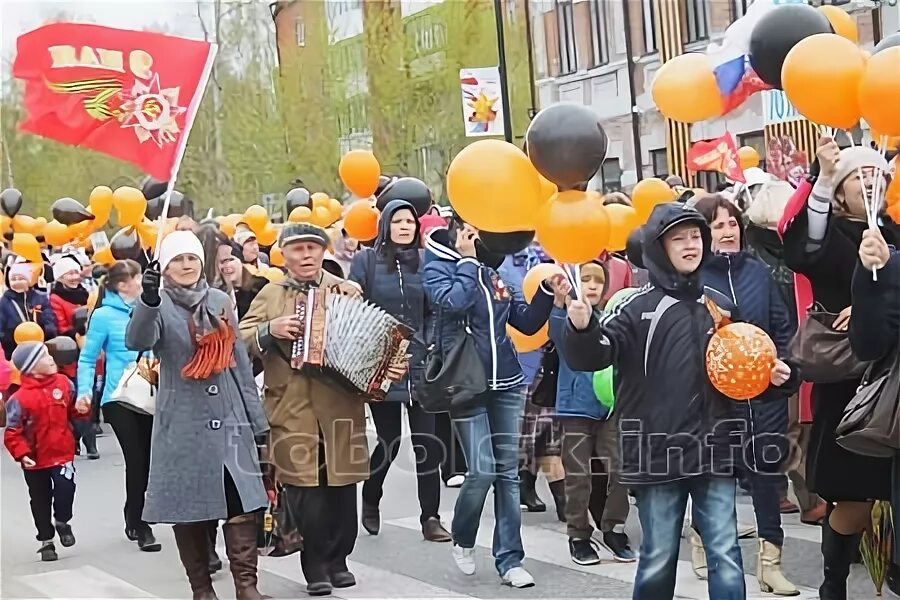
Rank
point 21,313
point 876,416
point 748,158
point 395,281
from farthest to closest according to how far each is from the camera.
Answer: point 21,313 → point 748,158 → point 395,281 → point 876,416

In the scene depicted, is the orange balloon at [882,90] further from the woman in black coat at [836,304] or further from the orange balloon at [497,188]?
the orange balloon at [497,188]

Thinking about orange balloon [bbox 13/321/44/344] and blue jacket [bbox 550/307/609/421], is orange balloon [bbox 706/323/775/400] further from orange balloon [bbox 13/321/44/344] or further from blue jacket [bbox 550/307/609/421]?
orange balloon [bbox 13/321/44/344]

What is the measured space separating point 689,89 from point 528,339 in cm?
183

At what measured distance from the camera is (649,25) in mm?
24562

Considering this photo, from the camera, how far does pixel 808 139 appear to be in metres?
19.5

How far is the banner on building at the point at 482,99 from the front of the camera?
19000mm

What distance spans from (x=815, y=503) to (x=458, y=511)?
2180mm

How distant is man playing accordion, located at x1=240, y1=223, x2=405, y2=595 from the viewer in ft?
21.1

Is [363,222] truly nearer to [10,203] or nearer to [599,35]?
[10,203]

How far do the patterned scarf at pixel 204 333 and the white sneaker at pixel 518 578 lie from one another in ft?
5.86

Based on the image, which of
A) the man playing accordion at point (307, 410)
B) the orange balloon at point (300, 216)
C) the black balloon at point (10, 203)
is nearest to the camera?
the man playing accordion at point (307, 410)

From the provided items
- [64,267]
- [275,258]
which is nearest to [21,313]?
[64,267]

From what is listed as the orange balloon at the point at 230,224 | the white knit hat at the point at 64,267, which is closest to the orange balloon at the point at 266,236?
the orange balloon at the point at 230,224

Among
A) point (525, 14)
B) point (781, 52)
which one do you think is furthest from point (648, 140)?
point (781, 52)
